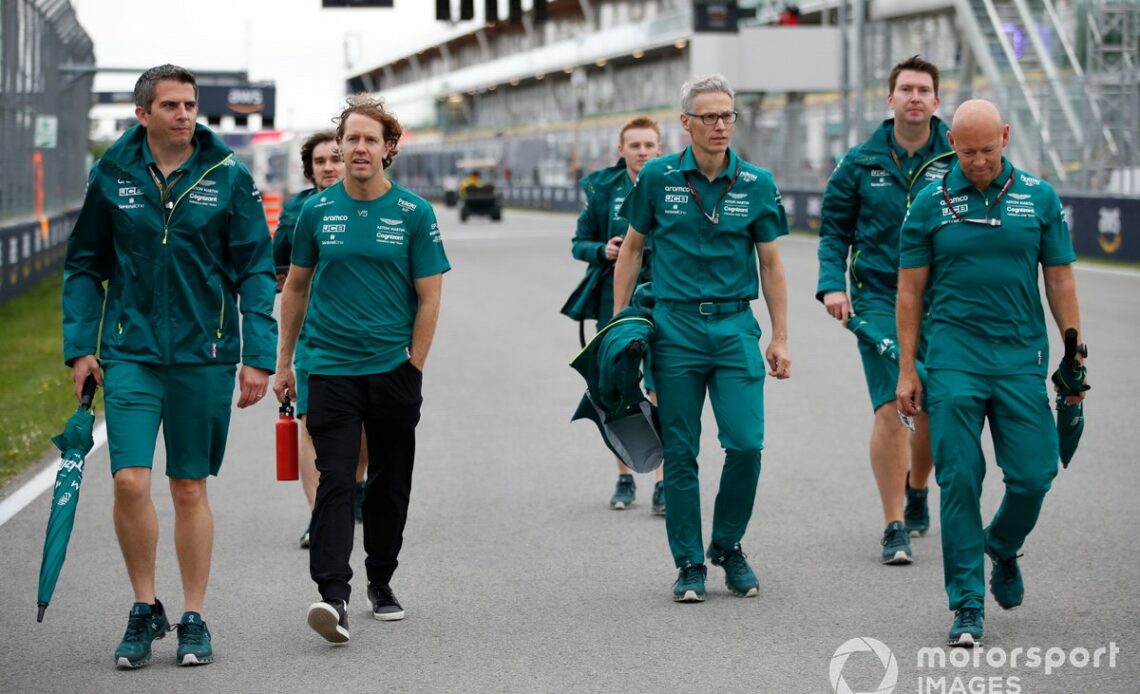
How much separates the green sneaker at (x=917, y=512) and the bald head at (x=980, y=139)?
7.35ft

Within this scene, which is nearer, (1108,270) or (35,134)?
(1108,270)

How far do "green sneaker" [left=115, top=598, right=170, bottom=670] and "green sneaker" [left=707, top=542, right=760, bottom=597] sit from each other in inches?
82.6

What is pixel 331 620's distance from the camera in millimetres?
5922

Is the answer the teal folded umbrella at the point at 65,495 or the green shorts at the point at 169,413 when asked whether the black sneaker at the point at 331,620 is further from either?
the teal folded umbrella at the point at 65,495

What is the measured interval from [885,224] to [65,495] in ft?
11.6

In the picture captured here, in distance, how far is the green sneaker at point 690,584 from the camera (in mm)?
6676

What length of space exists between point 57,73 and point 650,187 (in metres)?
26.5

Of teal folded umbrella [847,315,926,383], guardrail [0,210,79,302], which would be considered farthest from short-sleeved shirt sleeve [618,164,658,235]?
guardrail [0,210,79,302]

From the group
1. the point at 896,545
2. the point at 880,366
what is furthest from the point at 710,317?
the point at 896,545

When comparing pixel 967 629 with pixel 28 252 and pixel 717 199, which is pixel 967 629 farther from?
pixel 28 252

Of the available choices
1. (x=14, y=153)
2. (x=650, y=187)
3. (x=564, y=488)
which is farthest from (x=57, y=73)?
(x=650, y=187)

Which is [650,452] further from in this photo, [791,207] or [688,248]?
[791,207]

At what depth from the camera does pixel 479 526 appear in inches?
327

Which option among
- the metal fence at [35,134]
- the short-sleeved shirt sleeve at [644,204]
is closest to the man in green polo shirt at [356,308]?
the short-sleeved shirt sleeve at [644,204]
